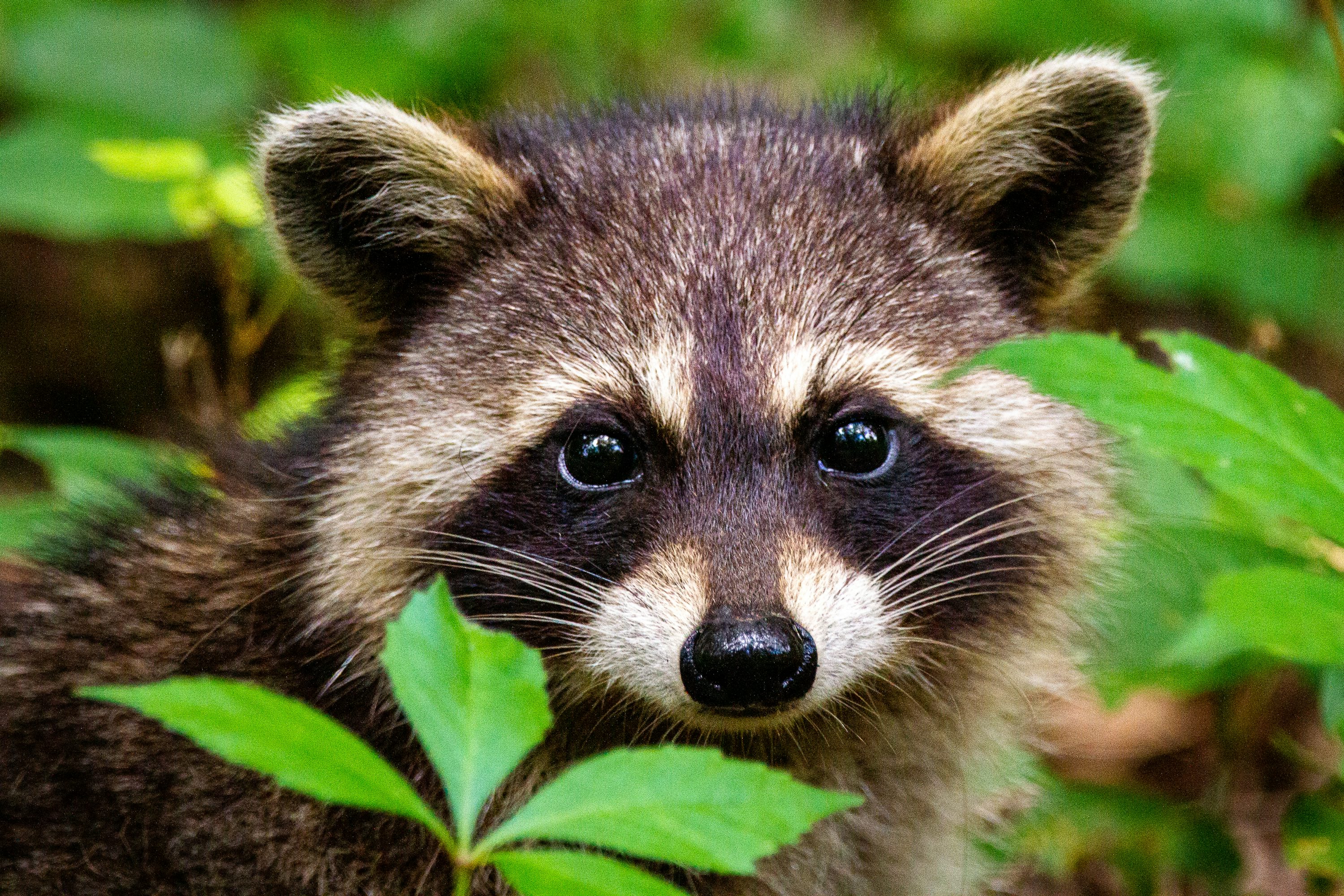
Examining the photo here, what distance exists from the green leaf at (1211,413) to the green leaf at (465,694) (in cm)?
94

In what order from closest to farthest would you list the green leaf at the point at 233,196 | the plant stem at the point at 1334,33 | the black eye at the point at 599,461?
1. the black eye at the point at 599,461
2. the plant stem at the point at 1334,33
3. the green leaf at the point at 233,196

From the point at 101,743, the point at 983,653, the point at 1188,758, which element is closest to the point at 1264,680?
the point at 1188,758

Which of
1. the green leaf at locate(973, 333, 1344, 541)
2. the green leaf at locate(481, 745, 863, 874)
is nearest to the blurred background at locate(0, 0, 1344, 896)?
the green leaf at locate(973, 333, 1344, 541)

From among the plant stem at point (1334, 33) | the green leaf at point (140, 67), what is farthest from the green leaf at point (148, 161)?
the plant stem at point (1334, 33)

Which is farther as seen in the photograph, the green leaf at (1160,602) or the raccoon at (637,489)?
the green leaf at (1160,602)

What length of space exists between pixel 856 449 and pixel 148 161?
136 inches

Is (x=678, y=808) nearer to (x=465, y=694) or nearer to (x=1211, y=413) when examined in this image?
(x=465, y=694)

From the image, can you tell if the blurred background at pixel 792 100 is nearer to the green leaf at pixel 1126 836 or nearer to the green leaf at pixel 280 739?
the green leaf at pixel 1126 836

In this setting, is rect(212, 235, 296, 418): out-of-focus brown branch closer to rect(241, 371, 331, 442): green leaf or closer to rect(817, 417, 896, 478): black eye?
rect(241, 371, 331, 442): green leaf

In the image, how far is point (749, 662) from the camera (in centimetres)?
301

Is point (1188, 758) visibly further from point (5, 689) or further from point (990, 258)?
point (5, 689)

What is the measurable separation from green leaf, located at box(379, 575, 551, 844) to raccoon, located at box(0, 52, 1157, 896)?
81 centimetres

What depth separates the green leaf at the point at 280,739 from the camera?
221 centimetres

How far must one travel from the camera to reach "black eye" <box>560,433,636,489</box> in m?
3.53
